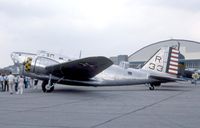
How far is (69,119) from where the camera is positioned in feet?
34.3

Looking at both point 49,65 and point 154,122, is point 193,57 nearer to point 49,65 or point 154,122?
point 49,65

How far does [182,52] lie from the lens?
89125 millimetres

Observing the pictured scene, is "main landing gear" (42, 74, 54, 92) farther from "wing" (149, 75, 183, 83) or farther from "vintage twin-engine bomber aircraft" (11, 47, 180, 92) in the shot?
"wing" (149, 75, 183, 83)

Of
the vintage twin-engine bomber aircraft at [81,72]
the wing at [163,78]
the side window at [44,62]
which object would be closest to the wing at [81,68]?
the vintage twin-engine bomber aircraft at [81,72]

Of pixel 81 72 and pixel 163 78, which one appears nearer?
pixel 81 72

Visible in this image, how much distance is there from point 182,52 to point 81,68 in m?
70.4

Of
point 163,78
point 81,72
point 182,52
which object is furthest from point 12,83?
point 182,52

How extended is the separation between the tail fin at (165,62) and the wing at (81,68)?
7.70 metres

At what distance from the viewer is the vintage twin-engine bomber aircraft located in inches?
862

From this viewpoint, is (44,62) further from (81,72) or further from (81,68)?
(81,68)

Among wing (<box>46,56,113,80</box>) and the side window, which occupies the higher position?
the side window

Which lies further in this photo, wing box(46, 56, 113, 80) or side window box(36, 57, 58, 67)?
side window box(36, 57, 58, 67)

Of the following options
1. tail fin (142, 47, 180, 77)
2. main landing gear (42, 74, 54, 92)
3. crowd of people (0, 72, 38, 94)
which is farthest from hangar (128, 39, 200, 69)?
main landing gear (42, 74, 54, 92)

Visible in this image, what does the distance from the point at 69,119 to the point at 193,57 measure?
3122 inches
